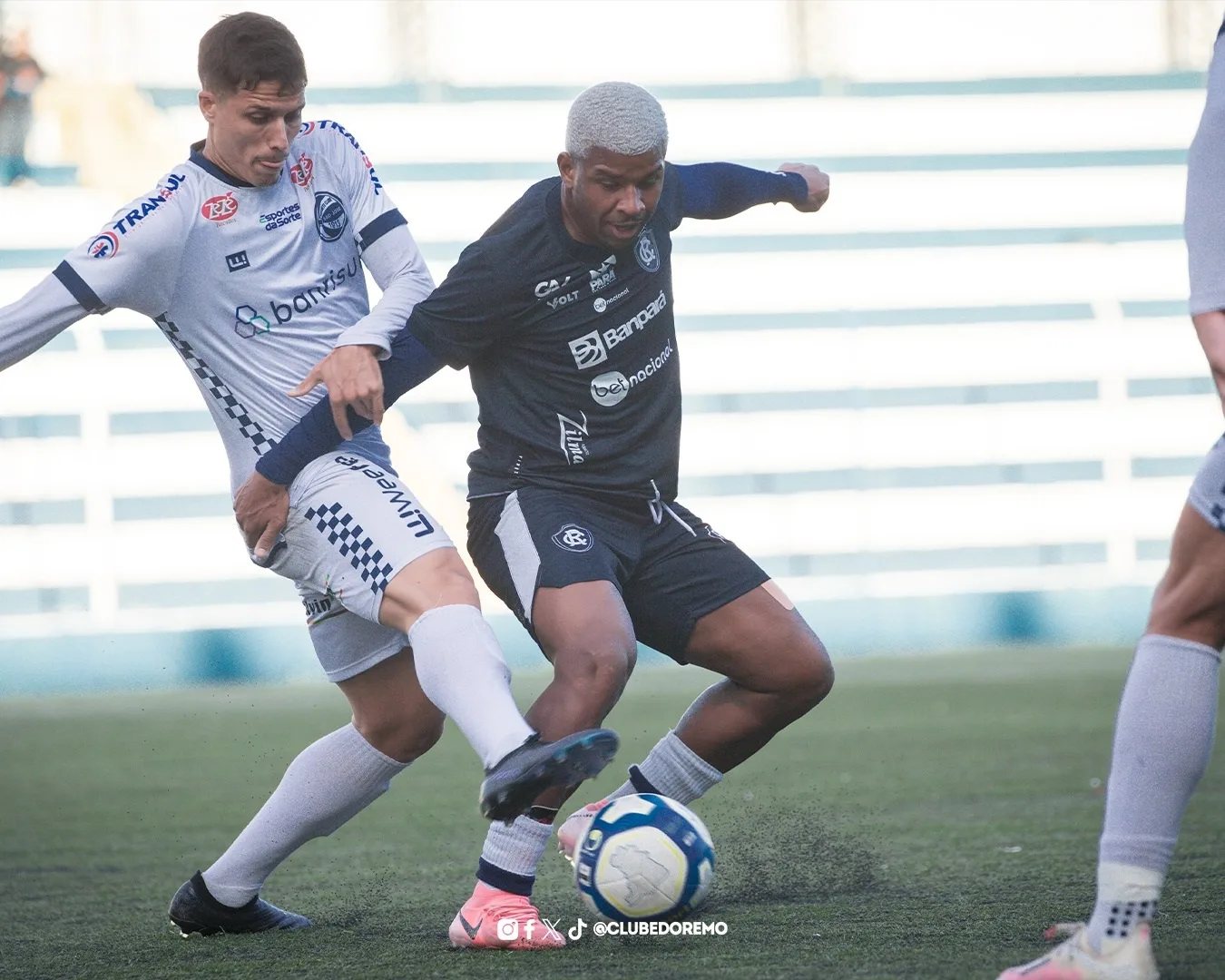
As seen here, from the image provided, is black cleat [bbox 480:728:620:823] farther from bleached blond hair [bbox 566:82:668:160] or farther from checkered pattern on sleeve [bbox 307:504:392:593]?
bleached blond hair [bbox 566:82:668:160]

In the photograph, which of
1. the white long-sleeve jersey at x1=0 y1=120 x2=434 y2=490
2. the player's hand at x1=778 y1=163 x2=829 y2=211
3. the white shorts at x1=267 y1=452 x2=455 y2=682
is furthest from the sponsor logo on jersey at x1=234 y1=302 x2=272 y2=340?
the player's hand at x1=778 y1=163 x2=829 y2=211

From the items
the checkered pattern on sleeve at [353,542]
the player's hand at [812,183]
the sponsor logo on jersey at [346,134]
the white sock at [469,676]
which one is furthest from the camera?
the player's hand at [812,183]

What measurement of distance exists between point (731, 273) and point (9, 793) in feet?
41.0

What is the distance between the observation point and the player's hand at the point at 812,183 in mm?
4508

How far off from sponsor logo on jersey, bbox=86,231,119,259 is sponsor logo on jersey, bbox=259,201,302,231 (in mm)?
383

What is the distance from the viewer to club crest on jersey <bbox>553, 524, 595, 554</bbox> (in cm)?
374

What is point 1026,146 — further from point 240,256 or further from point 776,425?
point 240,256

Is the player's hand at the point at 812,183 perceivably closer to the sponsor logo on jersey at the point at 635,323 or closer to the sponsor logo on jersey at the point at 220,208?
the sponsor logo on jersey at the point at 635,323

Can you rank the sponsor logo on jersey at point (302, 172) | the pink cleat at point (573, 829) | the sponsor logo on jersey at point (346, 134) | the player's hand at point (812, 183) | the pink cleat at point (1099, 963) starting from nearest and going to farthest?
the pink cleat at point (1099, 963) < the pink cleat at point (573, 829) < the sponsor logo on jersey at point (302, 172) < the sponsor logo on jersey at point (346, 134) < the player's hand at point (812, 183)

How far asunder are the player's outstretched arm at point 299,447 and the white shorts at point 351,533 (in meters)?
0.03

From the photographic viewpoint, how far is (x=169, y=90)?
58.7 feet

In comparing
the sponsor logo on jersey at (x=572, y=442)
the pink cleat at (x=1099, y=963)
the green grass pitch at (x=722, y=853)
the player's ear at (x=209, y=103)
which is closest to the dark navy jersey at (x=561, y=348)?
the sponsor logo on jersey at (x=572, y=442)

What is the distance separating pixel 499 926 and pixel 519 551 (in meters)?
0.84

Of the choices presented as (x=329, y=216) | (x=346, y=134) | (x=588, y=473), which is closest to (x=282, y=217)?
(x=329, y=216)
